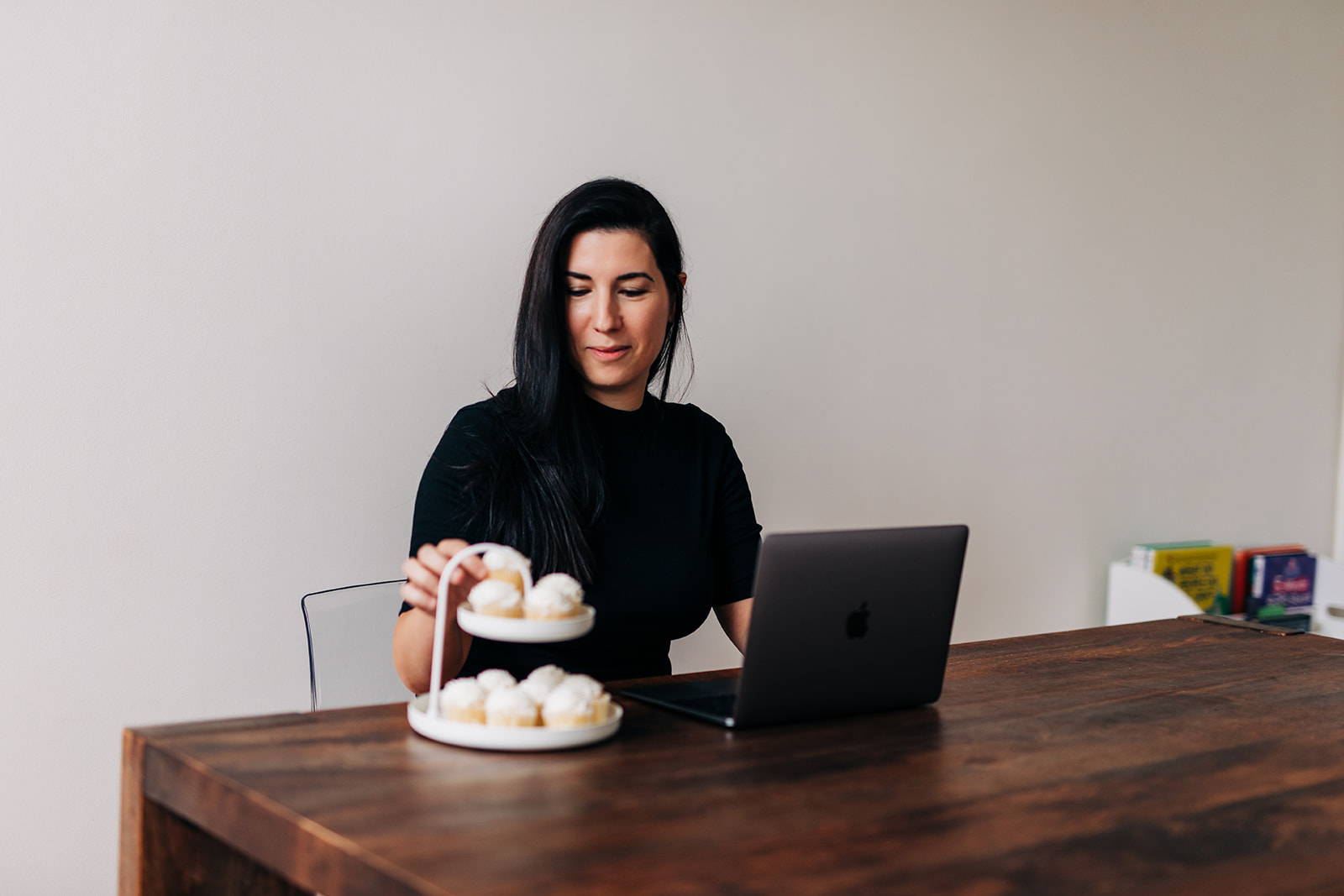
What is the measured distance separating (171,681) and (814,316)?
1.56m

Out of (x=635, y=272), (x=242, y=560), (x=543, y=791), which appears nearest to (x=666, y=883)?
(x=543, y=791)

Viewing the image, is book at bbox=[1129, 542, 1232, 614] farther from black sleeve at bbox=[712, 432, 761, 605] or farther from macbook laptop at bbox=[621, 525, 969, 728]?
macbook laptop at bbox=[621, 525, 969, 728]

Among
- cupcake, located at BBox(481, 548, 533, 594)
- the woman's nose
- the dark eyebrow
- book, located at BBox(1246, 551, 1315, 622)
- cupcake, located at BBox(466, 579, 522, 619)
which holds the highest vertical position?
the dark eyebrow

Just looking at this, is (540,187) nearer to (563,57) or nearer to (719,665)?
(563,57)

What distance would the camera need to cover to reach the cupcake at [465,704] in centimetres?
116

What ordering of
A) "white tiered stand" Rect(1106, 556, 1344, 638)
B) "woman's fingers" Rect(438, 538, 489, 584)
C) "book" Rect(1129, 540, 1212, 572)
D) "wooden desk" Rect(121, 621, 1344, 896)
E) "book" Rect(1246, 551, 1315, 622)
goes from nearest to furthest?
1. "wooden desk" Rect(121, 621, 1344, 896)
2. "woman's fingers" Rect(438, 538, 489, 584)
3. "white tiered stand" Rect(1106, 556, 1344, 638)
4. "book" Rect(1129, 540, 1212, 572)
5. "book" Rect(1246, 551, 1315, 622)

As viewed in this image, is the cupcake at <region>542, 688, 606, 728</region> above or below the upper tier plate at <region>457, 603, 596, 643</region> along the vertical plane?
below

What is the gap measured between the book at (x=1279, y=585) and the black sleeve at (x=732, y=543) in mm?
2224

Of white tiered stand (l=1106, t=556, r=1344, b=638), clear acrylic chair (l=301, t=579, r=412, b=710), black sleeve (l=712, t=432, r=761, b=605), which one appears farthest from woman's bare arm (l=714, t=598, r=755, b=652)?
white tiered stand (l=1106, t=556, r=1344, b=638)

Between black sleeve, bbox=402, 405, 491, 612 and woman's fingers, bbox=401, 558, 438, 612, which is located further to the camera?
black sleeve, bbox=402, 405, 491, 612

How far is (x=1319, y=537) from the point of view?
395 cm

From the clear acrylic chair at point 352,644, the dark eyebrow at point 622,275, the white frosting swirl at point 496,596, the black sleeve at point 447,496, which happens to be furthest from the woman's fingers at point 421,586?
the dark eyebrow at point 622,275

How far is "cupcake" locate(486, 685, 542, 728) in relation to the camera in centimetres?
115

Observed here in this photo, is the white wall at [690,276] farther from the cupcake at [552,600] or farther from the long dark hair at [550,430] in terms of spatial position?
the cupcake at [552,600]
